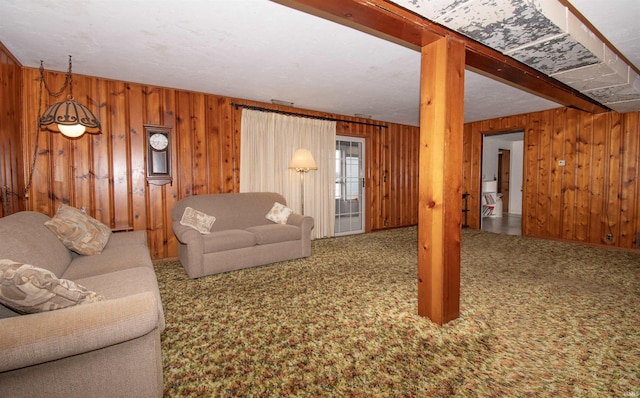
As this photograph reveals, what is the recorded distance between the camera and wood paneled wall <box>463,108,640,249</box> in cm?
490

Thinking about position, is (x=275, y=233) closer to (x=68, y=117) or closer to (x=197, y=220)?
(x=197, y=220)

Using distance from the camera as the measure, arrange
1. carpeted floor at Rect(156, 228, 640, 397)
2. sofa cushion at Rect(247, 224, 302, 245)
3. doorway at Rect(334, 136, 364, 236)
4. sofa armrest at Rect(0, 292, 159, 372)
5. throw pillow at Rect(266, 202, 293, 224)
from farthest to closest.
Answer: doorway at Rect(334, 136, 364, 236) → throw pillow at Rect(266, 202, 293, 224) → sofa cushion at Rect(247, 224, 302, 245) → carpeted floor at Rect(156, 228, 640, 397) → sofa armrest at Rect(0, 292, 159, 372)

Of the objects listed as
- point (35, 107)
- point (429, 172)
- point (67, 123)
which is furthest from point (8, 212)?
point (429, 172)

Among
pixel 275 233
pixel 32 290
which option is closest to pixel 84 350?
pixel 32 290

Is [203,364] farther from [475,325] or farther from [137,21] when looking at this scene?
[137,21]

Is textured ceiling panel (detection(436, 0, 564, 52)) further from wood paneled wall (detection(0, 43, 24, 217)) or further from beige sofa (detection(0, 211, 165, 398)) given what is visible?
wood paneled wall (detection(0, 43, 24, 217))

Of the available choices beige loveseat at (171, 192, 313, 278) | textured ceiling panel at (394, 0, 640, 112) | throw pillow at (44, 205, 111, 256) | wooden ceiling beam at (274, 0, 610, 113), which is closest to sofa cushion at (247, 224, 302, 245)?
beige loveseat at (171, 192, 313, 278)

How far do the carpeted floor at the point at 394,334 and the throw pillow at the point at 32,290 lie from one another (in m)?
0.74

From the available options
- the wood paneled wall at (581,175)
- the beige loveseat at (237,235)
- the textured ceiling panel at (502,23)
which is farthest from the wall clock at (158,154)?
the wood paneled wall at (581,175)

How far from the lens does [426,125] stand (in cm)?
236

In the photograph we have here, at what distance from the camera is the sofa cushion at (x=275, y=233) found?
3905 mm

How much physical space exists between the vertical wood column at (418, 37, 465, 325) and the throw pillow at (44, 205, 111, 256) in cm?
300

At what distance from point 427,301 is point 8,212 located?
13.4 ft

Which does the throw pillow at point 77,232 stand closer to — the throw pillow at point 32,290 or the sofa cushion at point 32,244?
the sofa cushion at point 32,244
